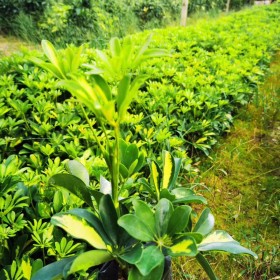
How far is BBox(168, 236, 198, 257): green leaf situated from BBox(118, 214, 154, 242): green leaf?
0.07 m

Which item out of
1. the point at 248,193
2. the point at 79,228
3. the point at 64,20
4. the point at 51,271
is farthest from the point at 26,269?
the point at 64,20

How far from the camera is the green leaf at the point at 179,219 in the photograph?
0.96 meters

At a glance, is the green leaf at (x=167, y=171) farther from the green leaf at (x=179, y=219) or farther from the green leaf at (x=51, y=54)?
the green leaf at (x=51, y=54)

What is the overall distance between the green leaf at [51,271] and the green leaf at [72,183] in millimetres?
212

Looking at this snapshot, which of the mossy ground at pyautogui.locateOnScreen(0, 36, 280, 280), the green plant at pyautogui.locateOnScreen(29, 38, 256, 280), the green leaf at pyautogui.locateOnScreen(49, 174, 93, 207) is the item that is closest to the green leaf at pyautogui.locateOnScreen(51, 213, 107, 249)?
the green plant at pyautogui.locateOnScreen(29, 38, 256, 280)

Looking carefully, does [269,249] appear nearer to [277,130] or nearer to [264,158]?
[264,158]

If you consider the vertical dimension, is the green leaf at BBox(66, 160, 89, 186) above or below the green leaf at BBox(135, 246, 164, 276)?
above

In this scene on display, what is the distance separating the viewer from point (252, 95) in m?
3.60

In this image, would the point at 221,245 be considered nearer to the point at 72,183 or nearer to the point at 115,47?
the point at 72,183

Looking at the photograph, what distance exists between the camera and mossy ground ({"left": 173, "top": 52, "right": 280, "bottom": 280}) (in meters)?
1.72

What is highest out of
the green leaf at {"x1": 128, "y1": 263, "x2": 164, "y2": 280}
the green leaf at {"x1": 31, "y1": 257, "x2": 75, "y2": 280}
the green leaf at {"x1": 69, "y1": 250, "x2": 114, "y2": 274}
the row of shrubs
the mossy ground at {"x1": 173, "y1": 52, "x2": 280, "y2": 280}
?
the row of shrubs

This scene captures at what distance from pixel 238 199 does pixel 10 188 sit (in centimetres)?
156

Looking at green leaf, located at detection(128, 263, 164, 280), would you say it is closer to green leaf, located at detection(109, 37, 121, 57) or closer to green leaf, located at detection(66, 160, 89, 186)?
green leaf, located at detection(66, 160, 89, 186)

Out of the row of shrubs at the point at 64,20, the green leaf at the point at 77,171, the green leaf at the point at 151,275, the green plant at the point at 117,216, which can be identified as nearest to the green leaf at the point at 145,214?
the green plant at the point at 117,216
